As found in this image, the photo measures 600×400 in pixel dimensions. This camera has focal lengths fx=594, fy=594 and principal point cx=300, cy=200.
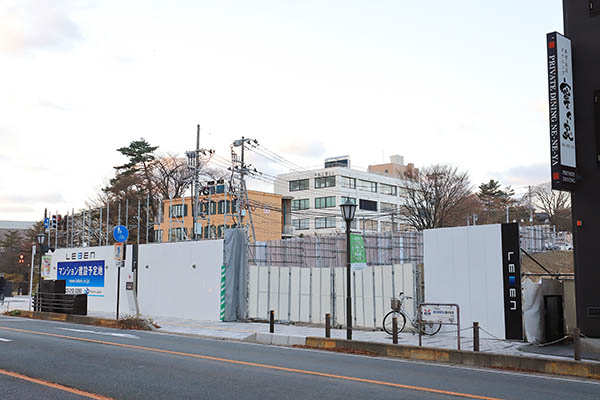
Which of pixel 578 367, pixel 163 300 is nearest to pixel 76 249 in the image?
pixel 163 300

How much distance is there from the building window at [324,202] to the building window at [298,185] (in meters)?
3.17

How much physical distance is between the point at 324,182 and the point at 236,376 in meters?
76.5

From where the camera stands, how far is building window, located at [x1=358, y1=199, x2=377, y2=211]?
88.9 m

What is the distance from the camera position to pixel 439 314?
15.1 metres

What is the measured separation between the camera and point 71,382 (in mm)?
9617

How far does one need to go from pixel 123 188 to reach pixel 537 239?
45.0m

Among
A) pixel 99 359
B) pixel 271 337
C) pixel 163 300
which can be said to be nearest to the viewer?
pixel 99 359

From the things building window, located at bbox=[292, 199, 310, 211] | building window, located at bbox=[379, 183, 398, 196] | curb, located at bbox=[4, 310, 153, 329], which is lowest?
curb, located at bbox=[4, 310, 153, 329]

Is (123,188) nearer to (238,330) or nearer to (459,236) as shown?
(238,330)

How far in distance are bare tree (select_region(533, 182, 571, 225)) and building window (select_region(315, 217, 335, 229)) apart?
89.2 ft

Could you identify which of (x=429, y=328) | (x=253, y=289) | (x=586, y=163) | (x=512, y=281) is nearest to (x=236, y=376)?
(x=429, y=328)

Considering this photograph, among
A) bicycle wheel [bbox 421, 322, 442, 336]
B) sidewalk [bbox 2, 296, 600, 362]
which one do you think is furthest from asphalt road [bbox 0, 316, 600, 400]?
bicycle wheel [bbox 421, 322, 442, 336]

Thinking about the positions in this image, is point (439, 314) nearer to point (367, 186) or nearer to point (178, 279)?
point (178, 279)

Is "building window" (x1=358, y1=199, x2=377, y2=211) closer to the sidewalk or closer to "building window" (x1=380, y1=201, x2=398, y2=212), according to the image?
"building window" (x1=380, y1=201, x2=398, y2=212)
